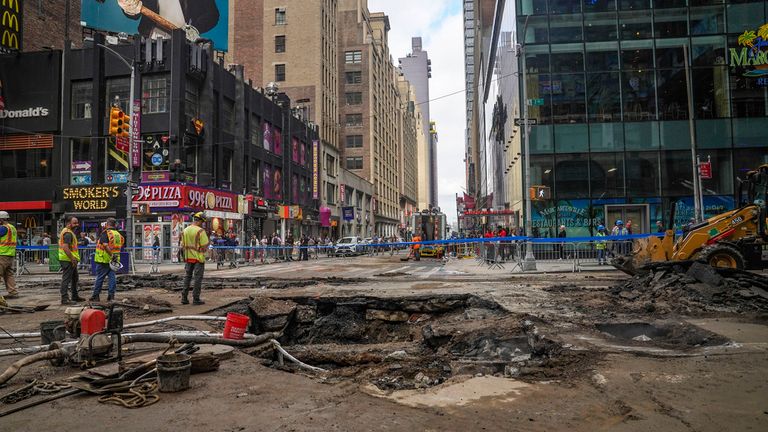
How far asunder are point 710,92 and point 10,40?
1626 inches

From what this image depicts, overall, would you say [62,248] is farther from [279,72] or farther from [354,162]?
[354,162]

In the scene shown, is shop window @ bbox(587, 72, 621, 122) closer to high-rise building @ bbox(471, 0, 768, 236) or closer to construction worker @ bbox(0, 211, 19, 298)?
high-rise building @ bbox(471, 0, 768, 236)

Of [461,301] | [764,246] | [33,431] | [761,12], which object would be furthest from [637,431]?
[761,12]

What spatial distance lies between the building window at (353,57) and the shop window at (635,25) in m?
48.3

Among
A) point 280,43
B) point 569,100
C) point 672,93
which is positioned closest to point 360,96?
point 280,43

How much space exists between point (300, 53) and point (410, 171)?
2965 inches

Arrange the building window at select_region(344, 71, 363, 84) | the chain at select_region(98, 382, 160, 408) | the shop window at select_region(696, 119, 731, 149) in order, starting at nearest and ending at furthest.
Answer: the chain at select_region(98, 382, 160, 408), the shop window at select_region(696, 119, 731, 149), the building window at select_region(344, 71, 363, 84)

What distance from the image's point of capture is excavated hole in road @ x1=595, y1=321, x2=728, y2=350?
5875 millimetres

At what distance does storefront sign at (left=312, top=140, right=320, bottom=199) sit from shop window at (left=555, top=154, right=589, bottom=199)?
94.2 ft

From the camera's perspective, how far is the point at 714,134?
2609cm

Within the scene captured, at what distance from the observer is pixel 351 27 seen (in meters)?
72.4

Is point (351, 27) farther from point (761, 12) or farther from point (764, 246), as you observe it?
point (764, 246)

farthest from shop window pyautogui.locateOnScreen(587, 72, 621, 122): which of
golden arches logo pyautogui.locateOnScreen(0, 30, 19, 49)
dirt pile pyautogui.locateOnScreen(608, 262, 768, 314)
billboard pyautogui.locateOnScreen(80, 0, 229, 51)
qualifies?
golden arches logo pyautogui.locateOnScreen(0, 30, 19, 49)

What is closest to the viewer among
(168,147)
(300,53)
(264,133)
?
(168,147)
